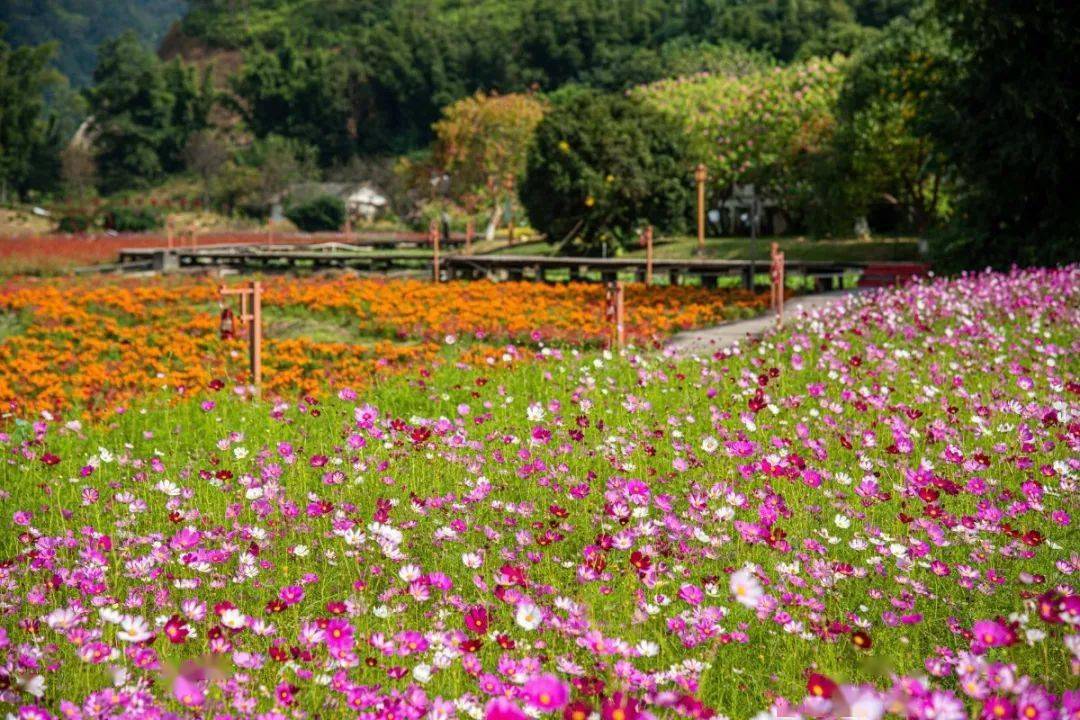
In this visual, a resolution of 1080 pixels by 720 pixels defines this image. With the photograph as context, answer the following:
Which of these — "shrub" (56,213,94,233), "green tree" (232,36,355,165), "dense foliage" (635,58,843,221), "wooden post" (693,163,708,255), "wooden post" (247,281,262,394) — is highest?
"green tree" (232,36,355,165)

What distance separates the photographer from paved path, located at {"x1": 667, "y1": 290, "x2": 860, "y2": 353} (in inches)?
468

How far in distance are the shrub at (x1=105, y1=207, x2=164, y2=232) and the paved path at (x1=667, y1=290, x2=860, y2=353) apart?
170ft

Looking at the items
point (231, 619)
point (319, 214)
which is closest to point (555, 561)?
point (231, 619)

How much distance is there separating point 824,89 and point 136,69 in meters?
87.4

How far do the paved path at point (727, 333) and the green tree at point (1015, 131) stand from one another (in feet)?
9.87

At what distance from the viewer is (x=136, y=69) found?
105375mm

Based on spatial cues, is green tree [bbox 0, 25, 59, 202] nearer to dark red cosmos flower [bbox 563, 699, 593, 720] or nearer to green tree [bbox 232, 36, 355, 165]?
green tree [bbox 232, 36, 355, 165]

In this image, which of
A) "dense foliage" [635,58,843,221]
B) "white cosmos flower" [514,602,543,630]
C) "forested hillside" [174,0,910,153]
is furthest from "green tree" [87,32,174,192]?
"white cosmos flower" [514,602,543,630]

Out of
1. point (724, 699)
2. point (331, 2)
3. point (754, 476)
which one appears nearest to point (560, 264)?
point (754, 476)

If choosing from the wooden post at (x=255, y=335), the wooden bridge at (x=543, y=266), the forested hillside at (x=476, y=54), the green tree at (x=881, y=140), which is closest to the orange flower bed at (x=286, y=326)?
the wooden post at (x=255, y=335)

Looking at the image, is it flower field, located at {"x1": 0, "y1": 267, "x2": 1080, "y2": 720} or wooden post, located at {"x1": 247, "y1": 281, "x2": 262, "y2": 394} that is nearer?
flower field, located at {"x1": 0, "y1": 267, "x2": 1080, "y2": 720}

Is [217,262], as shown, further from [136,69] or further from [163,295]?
[136,69]

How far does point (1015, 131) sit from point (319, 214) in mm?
54545

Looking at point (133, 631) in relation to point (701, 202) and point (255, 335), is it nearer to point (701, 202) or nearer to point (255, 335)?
point (255, 335)
